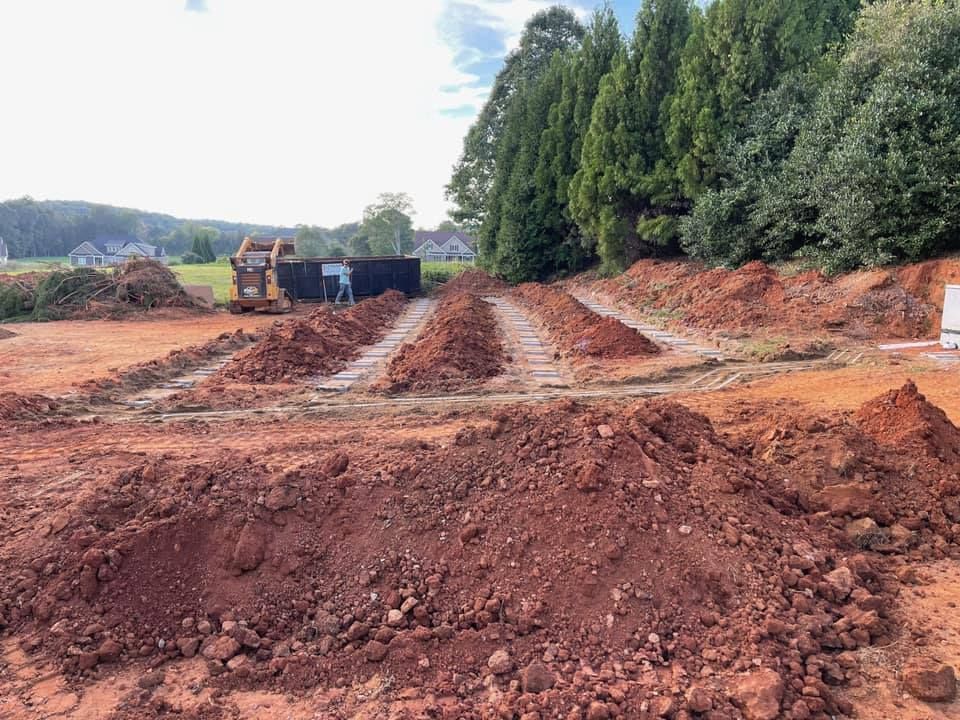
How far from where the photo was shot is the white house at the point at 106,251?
84.0 metres

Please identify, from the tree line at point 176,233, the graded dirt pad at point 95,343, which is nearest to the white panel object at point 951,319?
the graded dirt pad at point 95,343

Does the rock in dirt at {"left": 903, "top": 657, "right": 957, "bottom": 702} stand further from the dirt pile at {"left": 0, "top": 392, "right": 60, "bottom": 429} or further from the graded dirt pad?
the graded dirt pad

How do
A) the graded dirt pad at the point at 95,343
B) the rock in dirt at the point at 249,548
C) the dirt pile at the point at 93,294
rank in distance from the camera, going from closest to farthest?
the rock in dirt at the point at 249,548, the graded dirt pad at the point at 95,343, the dirt pile at the point at 93,294

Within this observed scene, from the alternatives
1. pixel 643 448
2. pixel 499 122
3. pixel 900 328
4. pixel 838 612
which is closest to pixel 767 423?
pixel 643 448

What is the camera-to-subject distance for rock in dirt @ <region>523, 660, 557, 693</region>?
269cm

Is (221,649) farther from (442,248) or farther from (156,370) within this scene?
(442,248)

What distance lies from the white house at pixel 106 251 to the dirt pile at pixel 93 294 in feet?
225

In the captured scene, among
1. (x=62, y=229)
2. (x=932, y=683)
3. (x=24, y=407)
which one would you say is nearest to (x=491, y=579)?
(x=932, y=683)

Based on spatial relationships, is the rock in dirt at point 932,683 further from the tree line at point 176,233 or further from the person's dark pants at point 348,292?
the tree line at point 176,233

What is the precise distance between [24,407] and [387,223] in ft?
213

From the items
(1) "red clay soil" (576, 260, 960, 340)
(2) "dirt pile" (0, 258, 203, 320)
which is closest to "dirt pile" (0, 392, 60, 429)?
(1) "red clay soil" (576, 260, 960, 340)

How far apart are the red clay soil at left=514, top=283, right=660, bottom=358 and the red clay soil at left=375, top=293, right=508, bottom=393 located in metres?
1.38

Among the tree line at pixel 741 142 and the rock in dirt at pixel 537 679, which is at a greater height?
the tree line at pixel 741 142

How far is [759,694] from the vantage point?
256cm
